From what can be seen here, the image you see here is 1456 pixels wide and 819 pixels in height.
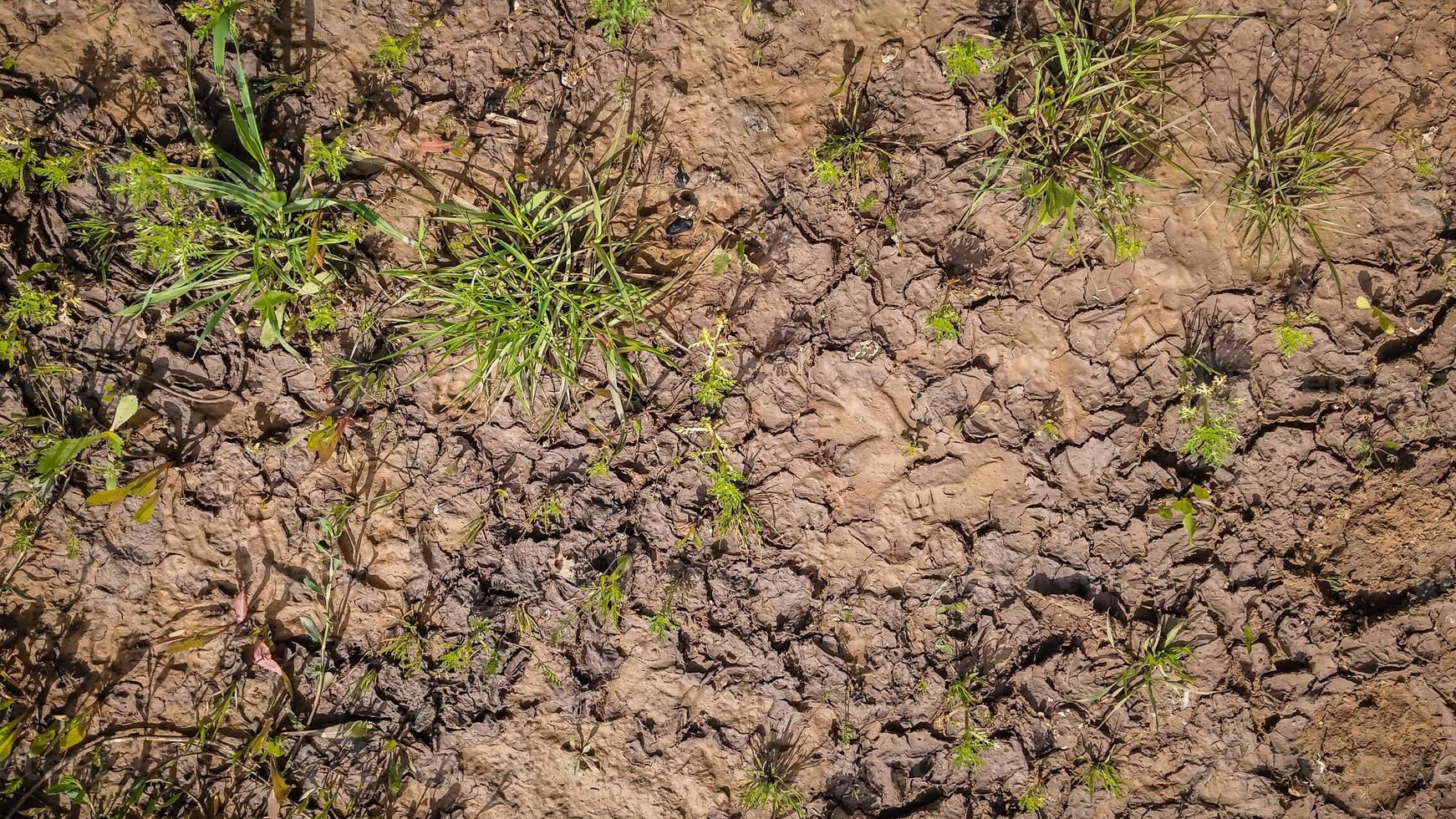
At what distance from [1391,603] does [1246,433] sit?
890 millimetres

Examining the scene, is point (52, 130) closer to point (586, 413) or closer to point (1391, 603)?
point (586, 413)

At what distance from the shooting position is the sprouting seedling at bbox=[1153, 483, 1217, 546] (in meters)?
2.71

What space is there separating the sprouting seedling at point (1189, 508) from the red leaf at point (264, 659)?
11.3 ft

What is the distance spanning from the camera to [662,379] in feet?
9.02

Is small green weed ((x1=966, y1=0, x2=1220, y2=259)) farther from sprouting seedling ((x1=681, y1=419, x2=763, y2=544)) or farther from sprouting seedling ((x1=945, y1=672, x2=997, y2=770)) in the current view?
sprouting seedling ((x1=945, y1=672, x2=997, y2=770))

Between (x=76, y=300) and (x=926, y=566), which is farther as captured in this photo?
(x=926, y=566)

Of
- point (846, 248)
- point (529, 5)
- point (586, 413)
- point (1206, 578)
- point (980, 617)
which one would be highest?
point (529, 5)

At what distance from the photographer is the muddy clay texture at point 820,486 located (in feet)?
8.76

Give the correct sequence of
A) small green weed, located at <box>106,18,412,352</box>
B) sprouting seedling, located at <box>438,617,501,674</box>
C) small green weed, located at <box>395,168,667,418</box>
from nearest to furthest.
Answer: small green weed, located at <box>106,18,412,352</box>
small green weed, located at <box>395,168,667,418</box>
sprouting seedling, located at <box>438,617,501,674</box>

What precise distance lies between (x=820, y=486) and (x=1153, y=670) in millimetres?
1496

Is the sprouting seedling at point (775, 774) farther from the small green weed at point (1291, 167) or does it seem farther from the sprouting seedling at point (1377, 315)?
the sprouting seedling at point (1377, 315)

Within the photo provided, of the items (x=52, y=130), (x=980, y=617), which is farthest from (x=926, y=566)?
(x=52, y=130)

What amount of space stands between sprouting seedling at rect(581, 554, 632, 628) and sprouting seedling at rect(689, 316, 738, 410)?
2.32 feet

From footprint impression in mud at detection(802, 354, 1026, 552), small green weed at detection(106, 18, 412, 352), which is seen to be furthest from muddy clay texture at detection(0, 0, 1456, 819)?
small green weed at detection(106, 18, 412, 352)
